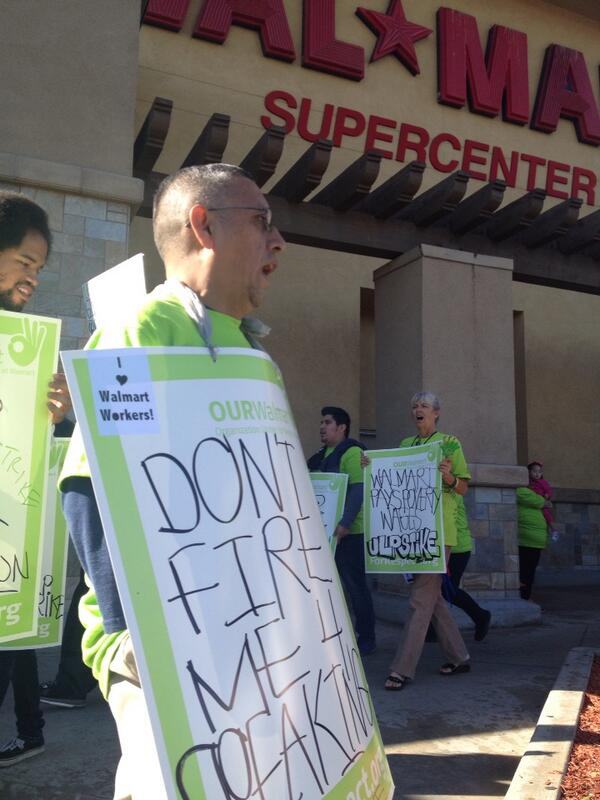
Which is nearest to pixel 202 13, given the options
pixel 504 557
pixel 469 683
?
pixel 504 557

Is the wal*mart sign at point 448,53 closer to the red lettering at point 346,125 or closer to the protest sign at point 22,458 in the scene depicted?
the red lettering at point 346,125

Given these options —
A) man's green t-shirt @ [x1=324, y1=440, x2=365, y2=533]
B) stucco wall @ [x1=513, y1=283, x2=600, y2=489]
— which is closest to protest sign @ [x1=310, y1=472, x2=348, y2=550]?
man's green t-shirt @ [x1=324, y1=440, x2=365, y2=533]

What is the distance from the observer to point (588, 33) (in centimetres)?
1350

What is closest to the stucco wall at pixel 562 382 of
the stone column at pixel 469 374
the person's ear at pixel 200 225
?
the stone column at pixel 469 374

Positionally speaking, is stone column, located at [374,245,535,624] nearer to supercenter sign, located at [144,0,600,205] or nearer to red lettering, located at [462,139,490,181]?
supercenter sign, located at [144,0,600,205]

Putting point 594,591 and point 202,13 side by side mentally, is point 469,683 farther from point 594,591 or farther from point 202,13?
point 202,13

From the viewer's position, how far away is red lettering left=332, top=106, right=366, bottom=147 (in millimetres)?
11133

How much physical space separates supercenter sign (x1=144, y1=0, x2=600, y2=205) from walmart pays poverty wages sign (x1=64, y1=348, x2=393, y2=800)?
921 centimetres

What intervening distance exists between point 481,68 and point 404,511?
861 cm

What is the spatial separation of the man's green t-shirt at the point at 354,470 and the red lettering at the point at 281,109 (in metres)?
5.71

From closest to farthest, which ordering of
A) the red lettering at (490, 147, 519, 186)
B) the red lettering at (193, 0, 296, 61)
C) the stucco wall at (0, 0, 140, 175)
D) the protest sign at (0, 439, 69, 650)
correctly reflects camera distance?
the protest sign at (0, 439, 69, 650) < the stucco wall at (0, 0, 140, 175) < the red lettering at (193, 0, 296, 61) < the red lettering at (490, 147, 519, 186)

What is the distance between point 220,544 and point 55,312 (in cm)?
543

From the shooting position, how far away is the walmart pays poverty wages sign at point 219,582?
1315mm

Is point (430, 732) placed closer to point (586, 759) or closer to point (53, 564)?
point (586, 759)
